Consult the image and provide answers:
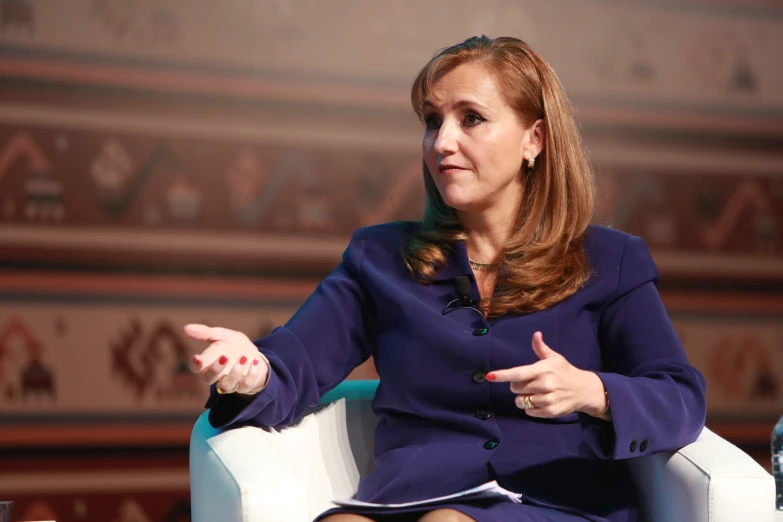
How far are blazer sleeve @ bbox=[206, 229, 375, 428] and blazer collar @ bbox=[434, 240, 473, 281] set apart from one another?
0.19 m

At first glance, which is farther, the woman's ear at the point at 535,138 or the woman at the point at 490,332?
the woman's ear at the point at 535,138

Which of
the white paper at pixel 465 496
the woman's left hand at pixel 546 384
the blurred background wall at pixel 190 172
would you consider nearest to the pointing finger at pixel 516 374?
the woman's left hand at pixel 546 384

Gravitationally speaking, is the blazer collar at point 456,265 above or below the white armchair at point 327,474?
above

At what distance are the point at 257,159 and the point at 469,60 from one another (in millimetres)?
1642

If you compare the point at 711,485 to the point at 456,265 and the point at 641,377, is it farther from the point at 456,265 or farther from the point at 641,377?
the point at 456,265

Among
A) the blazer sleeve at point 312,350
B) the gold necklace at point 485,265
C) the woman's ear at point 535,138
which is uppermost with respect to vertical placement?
the woman's ear at point 535,138

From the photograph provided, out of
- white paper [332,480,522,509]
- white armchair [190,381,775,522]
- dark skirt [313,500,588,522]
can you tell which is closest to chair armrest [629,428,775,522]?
white armchair [190,381,775,522]

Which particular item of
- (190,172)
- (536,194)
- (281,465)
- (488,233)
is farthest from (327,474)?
(190,172)

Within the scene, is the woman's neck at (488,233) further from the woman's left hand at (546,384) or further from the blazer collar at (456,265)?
the woman's left hand at (546,384)

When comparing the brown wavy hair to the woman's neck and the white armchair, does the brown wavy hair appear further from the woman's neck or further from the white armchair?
the white armchair

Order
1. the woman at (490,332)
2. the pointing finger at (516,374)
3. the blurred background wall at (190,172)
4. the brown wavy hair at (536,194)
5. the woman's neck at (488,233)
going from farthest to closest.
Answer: the blurred background wall at (190,172)
the woman's neck at (488,233)
the brown wavy hair at (536,194)
the woman at (490,332)
the pointing finger at (516,374)

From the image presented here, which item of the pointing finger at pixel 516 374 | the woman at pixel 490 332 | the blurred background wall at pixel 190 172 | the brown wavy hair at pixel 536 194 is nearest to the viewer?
the pointing finger at pixel 516 374

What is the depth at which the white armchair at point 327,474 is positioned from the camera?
5.32 feet

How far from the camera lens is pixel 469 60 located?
2.00 metres
